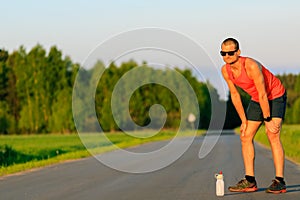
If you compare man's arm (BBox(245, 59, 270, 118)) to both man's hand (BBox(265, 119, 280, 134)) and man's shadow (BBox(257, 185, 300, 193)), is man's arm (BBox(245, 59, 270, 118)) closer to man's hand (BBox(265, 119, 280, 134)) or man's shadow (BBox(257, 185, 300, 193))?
man's hand (BBox(265, 119, 280, 134))

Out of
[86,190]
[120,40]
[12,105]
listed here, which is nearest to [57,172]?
[120,40]

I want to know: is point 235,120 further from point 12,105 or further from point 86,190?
point 86,190

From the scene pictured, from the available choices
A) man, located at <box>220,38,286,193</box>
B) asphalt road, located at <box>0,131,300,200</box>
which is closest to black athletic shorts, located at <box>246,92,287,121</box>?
man, located at <box>220,38,286,193</box>

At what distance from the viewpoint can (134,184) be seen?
443 inches

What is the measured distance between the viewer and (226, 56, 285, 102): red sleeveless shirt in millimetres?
9047

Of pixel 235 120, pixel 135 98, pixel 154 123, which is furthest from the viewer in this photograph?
pixel 235 120

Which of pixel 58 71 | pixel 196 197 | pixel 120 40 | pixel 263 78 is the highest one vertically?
pixel 58 71

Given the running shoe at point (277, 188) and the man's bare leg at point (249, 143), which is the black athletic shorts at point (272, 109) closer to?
the man's bare leg at point (249, 143)

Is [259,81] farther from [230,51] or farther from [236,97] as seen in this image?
[236,97]

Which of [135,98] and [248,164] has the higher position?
[135,98]

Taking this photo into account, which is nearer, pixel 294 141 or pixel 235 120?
pixel 294 141

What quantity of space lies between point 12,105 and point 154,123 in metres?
27.0

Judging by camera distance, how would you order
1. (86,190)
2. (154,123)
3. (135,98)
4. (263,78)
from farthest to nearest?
(135,98), (154,123), (86,190), (263,78)

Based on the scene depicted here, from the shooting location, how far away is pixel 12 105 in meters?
90.7
